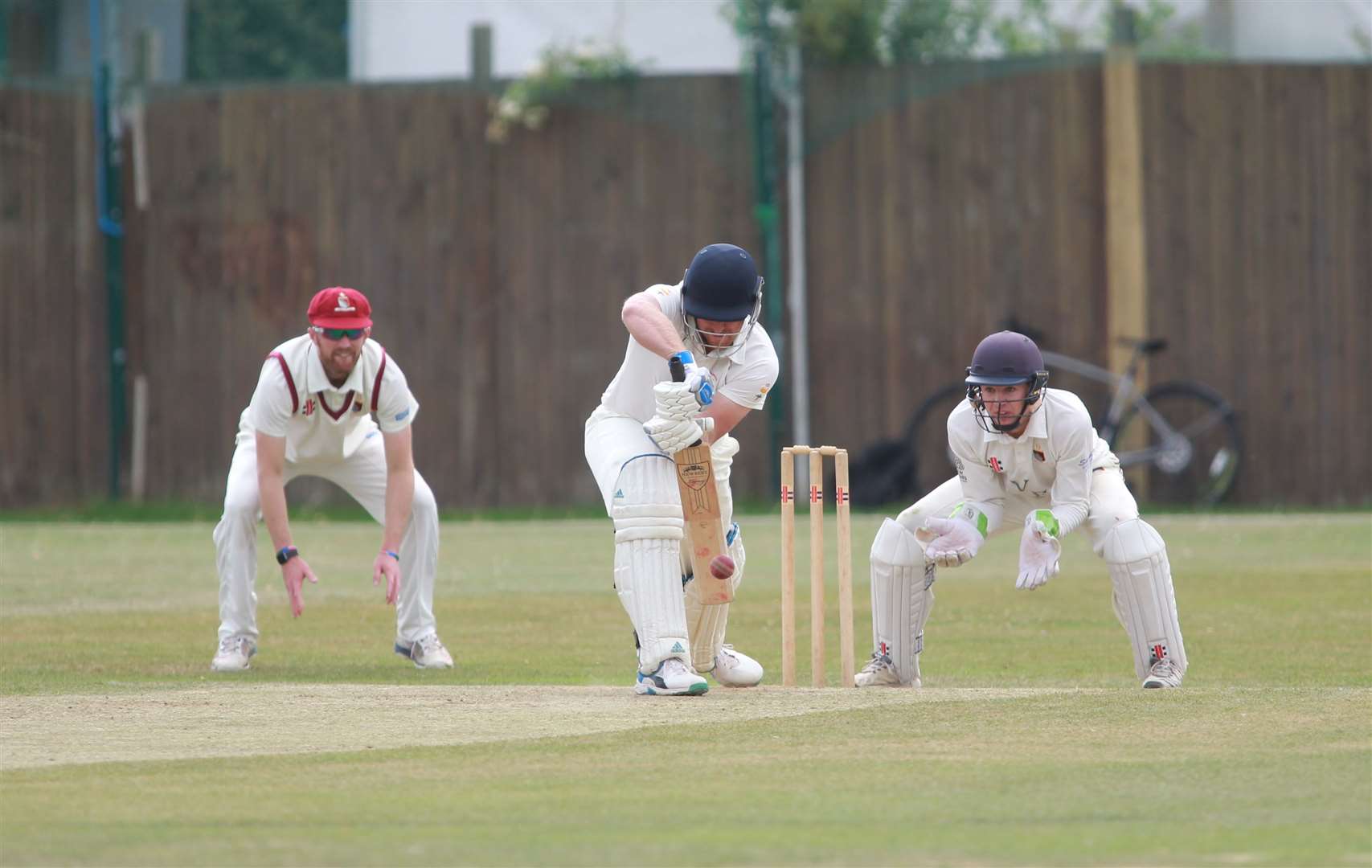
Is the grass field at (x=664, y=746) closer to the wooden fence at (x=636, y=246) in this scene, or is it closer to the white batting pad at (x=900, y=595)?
the white batting pad at (x=900, y=595)

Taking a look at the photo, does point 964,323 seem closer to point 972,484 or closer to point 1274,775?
point 972,484

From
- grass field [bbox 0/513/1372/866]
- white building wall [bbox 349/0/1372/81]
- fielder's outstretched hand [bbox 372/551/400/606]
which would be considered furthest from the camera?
white building wall [bbox 349/0/1372/81]

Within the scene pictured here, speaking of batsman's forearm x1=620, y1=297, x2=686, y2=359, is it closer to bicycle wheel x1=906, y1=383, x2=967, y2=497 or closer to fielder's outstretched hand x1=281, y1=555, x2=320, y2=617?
fielder's outstretched hand x1=281, y1=555, x2=320, y2=617

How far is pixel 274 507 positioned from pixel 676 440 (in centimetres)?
199

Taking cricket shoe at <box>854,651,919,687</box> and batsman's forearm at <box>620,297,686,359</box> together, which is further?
cricket shoe at <box>854,651,919,687</box>

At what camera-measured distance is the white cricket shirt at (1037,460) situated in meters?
6.30

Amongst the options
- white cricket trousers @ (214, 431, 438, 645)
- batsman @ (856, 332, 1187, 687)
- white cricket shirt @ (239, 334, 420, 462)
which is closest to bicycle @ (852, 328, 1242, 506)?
white cricket trousers @ (214, 431, 438, 645)

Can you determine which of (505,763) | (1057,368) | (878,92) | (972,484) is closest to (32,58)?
(878,92)

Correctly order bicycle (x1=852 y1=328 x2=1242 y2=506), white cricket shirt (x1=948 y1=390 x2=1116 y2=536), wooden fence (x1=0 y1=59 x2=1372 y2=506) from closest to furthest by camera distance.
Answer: white cricket shirt (x1=948 y1=390 x2=1116 y2=536), bicycle (x1=852 y1=328 x2=1242 y2=506), wooden fence (x1=0 y1=59 x2=1372 y2=506)

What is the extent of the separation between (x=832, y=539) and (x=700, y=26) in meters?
5.19

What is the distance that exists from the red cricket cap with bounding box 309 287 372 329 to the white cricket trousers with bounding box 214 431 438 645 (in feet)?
1.97

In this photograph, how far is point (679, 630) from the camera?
5.94 meters

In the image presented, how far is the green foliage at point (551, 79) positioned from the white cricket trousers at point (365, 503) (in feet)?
22.6

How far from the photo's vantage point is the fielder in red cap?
23.8 feet
